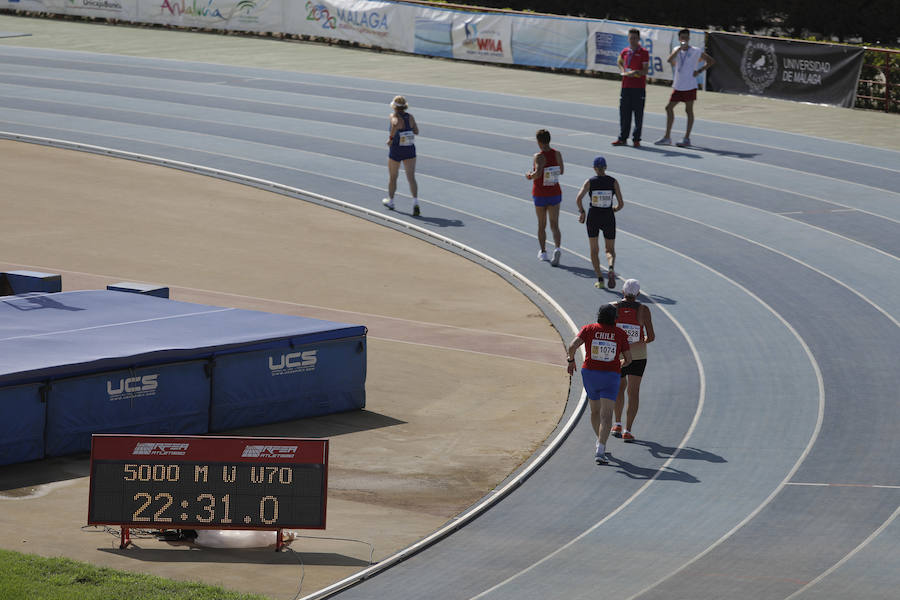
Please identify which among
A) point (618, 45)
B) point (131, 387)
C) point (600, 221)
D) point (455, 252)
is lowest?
point (131, 387)

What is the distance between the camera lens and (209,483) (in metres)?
10.4

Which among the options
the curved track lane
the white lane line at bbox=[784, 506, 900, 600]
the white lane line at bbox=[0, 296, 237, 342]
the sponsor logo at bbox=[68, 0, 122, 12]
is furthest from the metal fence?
the sponsor logo at bbox=[68, 0, 122, 12]

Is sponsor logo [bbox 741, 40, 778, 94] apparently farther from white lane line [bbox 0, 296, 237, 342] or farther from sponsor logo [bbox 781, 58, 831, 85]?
white lane line [bbox 0, 296, 237, 342]

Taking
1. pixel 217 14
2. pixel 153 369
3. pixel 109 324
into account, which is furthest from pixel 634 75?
pixel 217 14

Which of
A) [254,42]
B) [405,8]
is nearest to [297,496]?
[405,8]

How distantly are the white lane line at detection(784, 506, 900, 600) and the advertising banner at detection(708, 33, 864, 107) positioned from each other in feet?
64.3

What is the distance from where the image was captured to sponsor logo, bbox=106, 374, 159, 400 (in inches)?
487

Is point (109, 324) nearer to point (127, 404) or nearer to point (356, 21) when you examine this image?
point (127, 404)

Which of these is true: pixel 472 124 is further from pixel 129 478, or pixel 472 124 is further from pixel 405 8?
pixel 129 478

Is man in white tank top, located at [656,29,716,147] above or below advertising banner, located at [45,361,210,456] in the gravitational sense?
above

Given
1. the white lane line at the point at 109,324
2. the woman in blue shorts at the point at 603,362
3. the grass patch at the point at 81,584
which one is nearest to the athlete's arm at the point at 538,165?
the white lane line at the point at 109,324

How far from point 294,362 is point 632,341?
10.8 ft

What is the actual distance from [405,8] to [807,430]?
2647cm

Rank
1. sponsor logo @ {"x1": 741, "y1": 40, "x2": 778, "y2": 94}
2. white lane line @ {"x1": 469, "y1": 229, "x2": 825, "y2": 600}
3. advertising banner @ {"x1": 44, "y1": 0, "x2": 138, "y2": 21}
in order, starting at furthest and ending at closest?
advertising banner @ {"x1": 44, "y1": 0, "x2": 138, "y2": 21} → sponsor logo @ {"x1": 741, "y1": 40, "x2": 778, "y2": 94} → white lane line @ {"x1": 469, "y1": 229, "x2": 825, "y2": 600}
